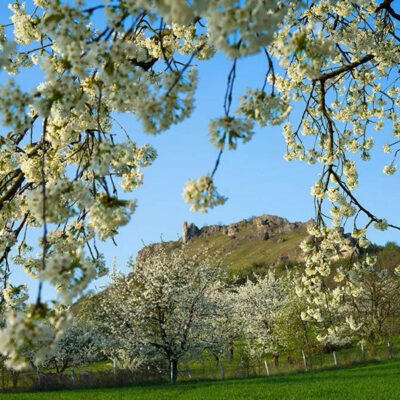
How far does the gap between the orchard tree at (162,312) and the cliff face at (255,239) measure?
345ft

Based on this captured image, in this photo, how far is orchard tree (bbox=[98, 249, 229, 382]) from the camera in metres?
19.1

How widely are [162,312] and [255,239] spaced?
6150 inches

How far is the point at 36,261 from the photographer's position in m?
4.52

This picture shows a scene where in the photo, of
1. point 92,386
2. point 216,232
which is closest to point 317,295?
point 92,386

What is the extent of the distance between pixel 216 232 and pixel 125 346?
177m

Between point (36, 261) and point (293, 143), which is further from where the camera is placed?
point (293, 143)

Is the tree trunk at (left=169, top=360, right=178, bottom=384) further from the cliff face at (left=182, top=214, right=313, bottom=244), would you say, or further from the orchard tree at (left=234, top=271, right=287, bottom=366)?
the cliff face at (left=182, top=214, right=313, bottom=244)

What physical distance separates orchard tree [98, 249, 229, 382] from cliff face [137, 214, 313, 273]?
345ft

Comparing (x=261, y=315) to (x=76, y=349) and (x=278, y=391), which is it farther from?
(x=278, y=391)

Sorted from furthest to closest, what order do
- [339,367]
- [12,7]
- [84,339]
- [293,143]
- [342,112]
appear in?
[84,339]
[339,367]
[342,112]
[293,143]
[12,7]

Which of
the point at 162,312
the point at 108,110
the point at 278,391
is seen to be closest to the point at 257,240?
the point at 162,312

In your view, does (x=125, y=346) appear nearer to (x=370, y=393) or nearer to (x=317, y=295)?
(x=370, y=393)

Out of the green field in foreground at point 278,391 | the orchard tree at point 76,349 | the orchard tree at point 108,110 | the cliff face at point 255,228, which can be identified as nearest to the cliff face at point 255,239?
the cliff face at point 255,228

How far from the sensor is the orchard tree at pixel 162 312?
1914 cm
